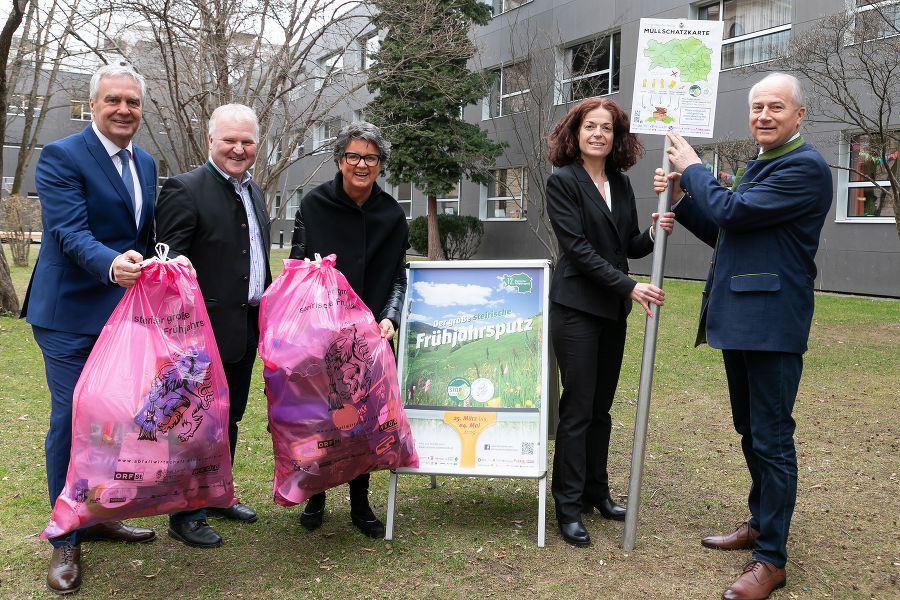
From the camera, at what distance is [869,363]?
8.14 meters

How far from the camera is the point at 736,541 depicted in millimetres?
3480

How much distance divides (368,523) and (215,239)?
1568 millimetres

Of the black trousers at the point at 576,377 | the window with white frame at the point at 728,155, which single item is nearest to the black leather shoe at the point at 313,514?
the black trousers at the point at 576,377

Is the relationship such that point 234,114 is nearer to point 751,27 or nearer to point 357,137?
point 357,137

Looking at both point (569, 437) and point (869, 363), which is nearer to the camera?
point (569, 437)

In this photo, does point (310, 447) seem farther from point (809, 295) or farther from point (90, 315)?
point (809, 295)

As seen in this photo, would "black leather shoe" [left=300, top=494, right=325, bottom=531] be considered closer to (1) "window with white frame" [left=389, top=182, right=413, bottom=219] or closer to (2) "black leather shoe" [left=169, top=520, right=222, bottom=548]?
(2) "black leather shoe" [left=169, top=520, right=222, bottom=548]

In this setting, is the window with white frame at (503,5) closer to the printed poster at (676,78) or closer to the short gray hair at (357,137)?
the printed poster at (676,78)

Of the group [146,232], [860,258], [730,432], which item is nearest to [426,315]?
[146,232]

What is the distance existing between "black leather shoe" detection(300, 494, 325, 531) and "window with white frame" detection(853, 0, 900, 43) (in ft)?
29.6

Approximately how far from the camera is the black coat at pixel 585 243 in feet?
11.4

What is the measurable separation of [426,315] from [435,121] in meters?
17.1

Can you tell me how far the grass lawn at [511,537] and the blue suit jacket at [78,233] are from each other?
1133 mm

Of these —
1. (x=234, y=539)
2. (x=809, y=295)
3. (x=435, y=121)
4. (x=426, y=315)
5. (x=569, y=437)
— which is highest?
(x=435, y=121)
